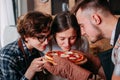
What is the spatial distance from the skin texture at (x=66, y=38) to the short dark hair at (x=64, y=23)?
0.02 meters

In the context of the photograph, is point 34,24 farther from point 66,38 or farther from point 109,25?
point 109,25

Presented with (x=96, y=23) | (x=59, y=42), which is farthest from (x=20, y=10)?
(x=96, y=23)

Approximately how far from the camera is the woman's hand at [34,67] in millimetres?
1551

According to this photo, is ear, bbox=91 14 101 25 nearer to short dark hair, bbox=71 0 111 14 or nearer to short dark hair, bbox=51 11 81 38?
short dark hair, bbox=71 0 111 14

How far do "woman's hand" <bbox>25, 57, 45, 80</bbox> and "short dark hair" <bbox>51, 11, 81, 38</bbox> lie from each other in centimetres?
24

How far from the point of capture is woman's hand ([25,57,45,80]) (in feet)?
5.09

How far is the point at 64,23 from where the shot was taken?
1675 millimetres

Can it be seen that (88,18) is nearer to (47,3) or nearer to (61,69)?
(61,69)

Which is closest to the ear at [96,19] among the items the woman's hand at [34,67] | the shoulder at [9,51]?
the woman's hand at [34,67]

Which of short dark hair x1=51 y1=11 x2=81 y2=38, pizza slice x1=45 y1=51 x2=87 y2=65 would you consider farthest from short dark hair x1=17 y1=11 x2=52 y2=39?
pizza slice x1=45 y1=51 x2=87 y2=65

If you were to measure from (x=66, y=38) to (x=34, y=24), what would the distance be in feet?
0.77

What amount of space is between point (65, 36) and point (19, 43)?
312 millimetres

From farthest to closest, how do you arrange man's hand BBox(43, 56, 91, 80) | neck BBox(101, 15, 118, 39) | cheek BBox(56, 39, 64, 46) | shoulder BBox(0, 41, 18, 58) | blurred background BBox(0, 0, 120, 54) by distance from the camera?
blurred background BBox(0, 0, 120, 54)
cheek BBox(56, 39, 64, 46)
shoulder BBox(0, 41, 18, 58)
man's hand BBox(43, 56, 91, 80)
neck BBox(101, 15, 118, 39)

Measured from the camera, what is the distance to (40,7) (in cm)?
307
